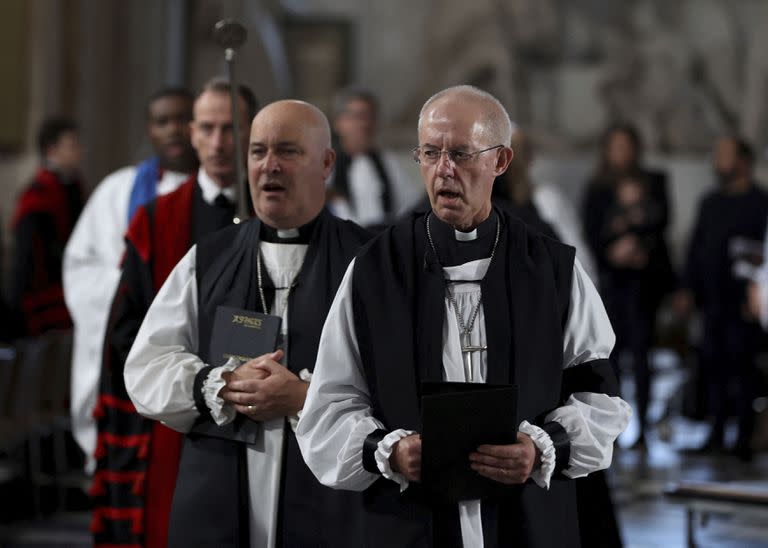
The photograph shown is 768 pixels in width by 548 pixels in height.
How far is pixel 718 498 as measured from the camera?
6.10 metres

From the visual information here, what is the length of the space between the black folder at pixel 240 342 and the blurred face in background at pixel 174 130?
6.54 feet

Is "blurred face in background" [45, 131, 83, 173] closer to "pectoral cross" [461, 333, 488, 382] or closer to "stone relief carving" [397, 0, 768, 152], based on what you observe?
"pectoral cross" [461, 333, 488, 382]

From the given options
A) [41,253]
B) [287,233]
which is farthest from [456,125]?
[41,253]

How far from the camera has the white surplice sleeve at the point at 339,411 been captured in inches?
127

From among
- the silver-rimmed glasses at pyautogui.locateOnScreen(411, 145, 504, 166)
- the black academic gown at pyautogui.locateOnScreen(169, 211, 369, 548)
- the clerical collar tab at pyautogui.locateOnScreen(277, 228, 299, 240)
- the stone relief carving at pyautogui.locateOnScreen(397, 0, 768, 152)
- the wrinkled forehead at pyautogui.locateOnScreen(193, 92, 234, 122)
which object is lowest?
the black academic gown at pyautogui.locateOnScreen(169, 211, 369, 548)

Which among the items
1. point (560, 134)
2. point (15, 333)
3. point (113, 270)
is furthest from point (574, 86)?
point (113, 270)

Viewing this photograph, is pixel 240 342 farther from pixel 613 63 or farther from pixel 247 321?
pixel 613 63

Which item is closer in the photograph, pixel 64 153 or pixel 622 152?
pixel 64 153

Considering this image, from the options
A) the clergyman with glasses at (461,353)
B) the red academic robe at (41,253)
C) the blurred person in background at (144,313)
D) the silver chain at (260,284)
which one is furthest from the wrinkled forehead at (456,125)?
the red academic robe at (41,253)

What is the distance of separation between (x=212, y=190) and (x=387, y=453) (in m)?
1.91

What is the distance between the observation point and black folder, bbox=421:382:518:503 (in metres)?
3.01

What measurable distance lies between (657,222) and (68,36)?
574 cm

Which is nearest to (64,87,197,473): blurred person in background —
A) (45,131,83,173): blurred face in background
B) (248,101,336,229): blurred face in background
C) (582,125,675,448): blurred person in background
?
(248,101,336,229): blurred face in background

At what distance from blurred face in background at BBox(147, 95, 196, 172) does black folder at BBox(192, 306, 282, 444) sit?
6.54ft
